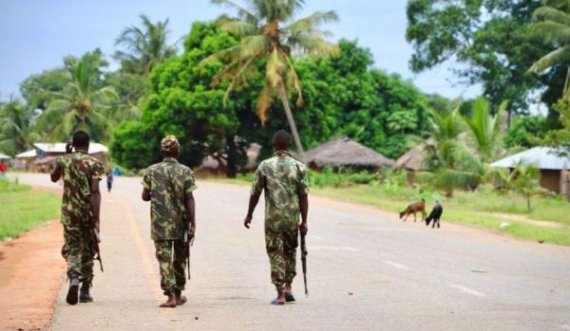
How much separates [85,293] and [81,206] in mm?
920

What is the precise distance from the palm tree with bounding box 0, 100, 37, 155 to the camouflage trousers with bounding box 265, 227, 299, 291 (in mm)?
90010

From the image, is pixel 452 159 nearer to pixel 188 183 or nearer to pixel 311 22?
pixel 311 22

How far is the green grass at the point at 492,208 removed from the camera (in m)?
24.1

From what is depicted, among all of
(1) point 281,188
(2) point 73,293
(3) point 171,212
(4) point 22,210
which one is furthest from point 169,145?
(4) point 22,210

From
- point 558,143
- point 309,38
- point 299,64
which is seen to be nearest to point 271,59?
point 309,38

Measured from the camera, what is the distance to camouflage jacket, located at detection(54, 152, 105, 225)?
10430 millimetres

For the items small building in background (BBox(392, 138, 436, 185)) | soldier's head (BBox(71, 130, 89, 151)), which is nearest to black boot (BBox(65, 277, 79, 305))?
soldier's head (BBox(71, 130, 89, 151))

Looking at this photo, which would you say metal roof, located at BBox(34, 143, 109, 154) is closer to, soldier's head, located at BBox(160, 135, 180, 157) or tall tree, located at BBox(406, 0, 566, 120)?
tall tree, located at BBox(406, 0, 566, 120)

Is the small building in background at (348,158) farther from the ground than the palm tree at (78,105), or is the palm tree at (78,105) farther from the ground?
the palm tree at (78,105)

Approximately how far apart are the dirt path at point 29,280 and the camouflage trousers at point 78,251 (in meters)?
0.43

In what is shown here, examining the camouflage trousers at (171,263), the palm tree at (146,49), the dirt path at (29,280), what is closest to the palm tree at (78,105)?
the palm tree at (146,49)

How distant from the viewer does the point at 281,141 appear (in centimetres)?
1061

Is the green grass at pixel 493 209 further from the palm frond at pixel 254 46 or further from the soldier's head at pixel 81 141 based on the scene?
the soldier's head at pixel 81 141

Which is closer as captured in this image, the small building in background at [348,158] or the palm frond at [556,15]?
the palm frond at [556,15]
